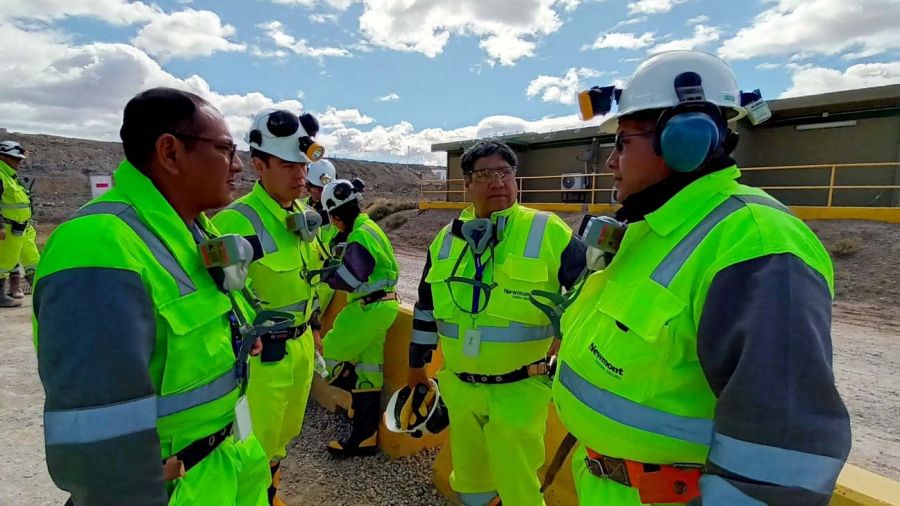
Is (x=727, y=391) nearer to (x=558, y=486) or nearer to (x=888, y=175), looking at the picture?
(x=558, y=486)

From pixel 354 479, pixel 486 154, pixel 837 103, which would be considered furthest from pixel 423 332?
pixel 837 103

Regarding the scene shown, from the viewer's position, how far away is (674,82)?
148 cm

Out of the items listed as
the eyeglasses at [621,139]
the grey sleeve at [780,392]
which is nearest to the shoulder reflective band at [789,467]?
the grey sleeve at [780,392]

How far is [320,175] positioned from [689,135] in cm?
470

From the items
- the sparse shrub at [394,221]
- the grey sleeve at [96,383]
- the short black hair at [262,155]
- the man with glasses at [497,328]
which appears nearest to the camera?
the grey sleeve at [96,383]

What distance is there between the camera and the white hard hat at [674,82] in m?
1.49

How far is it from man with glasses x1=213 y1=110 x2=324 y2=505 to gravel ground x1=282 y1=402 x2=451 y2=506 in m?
0.36

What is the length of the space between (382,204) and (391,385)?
23275 mm

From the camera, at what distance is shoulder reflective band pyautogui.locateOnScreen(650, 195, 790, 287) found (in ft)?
4.19

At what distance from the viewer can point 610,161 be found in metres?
1.71

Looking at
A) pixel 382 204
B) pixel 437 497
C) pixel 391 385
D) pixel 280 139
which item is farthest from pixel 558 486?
pixel 382 204

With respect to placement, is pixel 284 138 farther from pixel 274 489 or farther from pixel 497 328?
pixel 274 489

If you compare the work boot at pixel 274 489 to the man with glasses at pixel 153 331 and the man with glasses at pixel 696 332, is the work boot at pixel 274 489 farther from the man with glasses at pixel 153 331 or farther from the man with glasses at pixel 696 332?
the man with glasses at pixel 696 332

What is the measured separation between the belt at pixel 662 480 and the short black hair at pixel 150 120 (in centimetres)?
172
